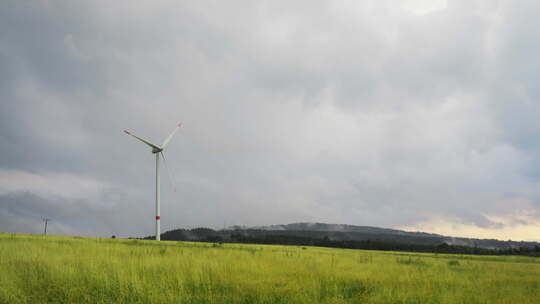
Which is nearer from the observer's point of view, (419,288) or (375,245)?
(419,288)

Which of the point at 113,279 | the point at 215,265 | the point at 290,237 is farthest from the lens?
the point at 290,237

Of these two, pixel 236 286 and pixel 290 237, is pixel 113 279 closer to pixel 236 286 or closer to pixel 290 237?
pixel 236 286

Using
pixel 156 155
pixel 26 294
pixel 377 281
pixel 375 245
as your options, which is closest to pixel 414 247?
pixel 375 245

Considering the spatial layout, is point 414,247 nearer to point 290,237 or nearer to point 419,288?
Answer: point 290,237

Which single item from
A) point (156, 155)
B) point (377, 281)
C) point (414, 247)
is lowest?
point (414, 247)

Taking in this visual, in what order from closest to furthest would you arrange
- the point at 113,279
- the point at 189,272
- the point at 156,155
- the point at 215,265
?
1. the point at 113,279
2. the point at 189,272
3. the point at 215,265
4. the point at 156,155

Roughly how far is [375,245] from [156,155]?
86.3 meters

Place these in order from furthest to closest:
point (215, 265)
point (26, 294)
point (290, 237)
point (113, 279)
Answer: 1. point (290, 237)
2. point (215, 265)
3. point (113, 279)
4. point (26, 294)

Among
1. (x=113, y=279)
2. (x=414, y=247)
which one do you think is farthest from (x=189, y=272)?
(x=414, y=247)

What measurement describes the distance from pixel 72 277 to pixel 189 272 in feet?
13.5

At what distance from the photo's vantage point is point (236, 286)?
11961 mm

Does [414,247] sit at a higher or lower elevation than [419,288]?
lower

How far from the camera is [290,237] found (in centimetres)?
14512

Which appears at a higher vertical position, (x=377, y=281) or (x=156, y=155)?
(x=156, y=155)
